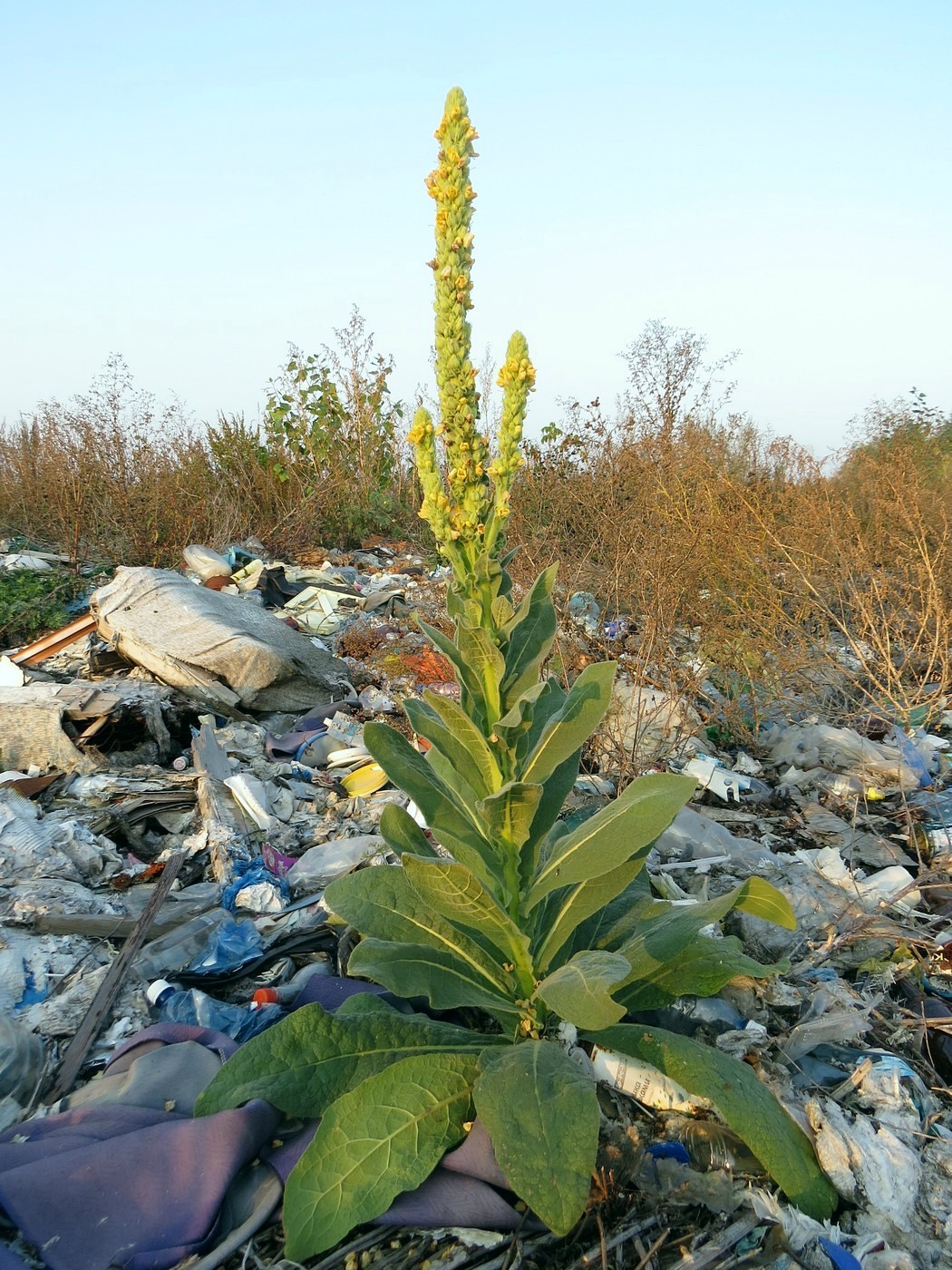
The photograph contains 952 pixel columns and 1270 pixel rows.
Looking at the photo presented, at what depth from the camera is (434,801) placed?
2104 mm

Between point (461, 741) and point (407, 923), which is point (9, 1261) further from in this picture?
point (461, 741)

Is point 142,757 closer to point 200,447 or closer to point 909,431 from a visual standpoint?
point 200,447

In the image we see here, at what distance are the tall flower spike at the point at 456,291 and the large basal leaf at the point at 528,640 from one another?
349 mm

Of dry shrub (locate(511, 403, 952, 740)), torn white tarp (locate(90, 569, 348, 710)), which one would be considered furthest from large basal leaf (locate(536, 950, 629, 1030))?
torn white tarp (locate(90, 569, 348, 710))

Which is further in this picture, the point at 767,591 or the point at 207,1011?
the point at 767,591

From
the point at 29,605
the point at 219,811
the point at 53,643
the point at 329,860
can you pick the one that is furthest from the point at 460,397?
the point at 29,605

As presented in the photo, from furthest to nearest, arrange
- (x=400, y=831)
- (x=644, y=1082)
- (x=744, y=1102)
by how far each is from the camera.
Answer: (x=400, y=831) < (x=644, y=1082) < (x=744, y=1102)

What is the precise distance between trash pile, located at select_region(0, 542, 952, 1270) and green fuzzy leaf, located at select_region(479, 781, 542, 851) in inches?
25.7

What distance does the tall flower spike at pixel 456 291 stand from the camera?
163 cm

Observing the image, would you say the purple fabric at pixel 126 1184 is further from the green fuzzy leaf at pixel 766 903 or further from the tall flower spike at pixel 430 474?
the tall flower spike at pixel 430 474

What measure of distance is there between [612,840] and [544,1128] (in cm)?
59

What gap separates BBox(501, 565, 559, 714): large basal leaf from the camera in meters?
2.01

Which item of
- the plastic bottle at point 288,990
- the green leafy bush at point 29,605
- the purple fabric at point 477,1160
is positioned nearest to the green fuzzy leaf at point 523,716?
the purple fabric at point 477,1160

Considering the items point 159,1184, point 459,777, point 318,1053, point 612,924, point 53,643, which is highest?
point 53,643
